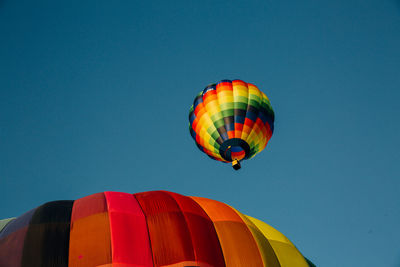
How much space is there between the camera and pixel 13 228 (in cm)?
820

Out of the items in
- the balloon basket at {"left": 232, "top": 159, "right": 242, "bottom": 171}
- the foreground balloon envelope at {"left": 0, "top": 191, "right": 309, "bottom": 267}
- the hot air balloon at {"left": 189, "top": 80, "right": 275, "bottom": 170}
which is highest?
the hot air balloon at {"left": 189, "top": 80, "right": 275, "bottom": 170}

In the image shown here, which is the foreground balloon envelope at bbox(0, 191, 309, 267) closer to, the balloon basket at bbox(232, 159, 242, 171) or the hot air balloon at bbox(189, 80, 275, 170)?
the balloon basket at bbox(232, 159, 242, 171)

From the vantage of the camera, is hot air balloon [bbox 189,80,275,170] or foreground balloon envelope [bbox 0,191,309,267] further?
hot air balloon [bbox 189,80,275,170]

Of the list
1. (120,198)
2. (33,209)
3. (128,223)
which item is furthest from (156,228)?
(33,209)

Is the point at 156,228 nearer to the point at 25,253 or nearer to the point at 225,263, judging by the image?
the point at 225,263

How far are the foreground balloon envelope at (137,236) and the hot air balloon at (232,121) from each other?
291 inches

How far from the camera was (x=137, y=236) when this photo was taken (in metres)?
8.18

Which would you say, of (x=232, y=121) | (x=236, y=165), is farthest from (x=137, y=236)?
(x=232, y=121)

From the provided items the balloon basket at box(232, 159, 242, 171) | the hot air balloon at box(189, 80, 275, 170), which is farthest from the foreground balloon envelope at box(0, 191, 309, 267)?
the hot air balloon at box(189, 80, 275, 170)

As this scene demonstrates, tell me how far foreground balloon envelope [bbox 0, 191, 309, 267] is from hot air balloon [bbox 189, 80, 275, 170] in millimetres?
7393

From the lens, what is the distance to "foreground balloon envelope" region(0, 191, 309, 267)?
7.61 m

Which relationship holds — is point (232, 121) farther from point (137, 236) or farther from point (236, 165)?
point (137, 236)

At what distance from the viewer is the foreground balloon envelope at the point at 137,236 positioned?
300 inches

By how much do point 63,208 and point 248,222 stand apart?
3.84 meters
